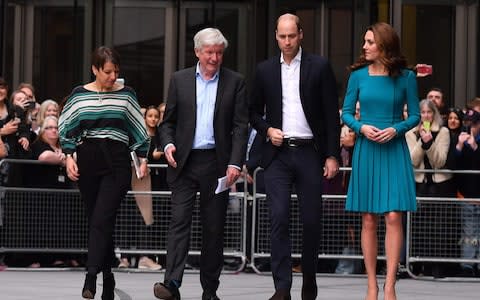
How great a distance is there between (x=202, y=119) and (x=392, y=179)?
1.52m

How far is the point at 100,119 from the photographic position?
964 centimetres

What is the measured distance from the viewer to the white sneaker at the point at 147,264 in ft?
46.9

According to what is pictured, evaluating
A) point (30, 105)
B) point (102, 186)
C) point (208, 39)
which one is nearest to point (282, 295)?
point (102, 186)

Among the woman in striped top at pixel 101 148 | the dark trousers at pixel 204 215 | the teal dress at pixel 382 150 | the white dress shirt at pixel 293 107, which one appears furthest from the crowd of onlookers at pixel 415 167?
the teal dress at pixel 382 150

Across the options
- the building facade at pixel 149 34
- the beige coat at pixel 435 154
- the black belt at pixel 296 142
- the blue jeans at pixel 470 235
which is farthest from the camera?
the building facade at pixel 149 34

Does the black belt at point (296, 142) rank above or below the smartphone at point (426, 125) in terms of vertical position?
below

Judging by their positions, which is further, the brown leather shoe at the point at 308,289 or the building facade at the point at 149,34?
the building facade at the point at 149,34

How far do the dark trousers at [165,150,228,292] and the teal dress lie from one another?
107 centimetres

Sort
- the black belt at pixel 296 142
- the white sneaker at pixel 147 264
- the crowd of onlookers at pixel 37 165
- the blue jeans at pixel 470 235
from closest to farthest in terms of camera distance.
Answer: the black belt at pixel 296 142 → the blue jeans at pixel 470 235 → the crowd of onlookers at pixel 37 165 → the white sneaker at pixel 147 264

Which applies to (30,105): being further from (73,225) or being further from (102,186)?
(102,186)

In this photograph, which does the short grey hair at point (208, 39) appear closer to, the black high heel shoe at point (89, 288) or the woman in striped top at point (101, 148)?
the woman in striped top at point (101, 148)

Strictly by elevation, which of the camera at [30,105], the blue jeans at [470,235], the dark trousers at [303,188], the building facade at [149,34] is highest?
the building facade at [149,34]

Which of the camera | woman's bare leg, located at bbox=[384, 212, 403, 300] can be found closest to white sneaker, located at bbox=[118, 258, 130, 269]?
the camera

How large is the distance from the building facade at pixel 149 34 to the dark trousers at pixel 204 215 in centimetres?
1145
